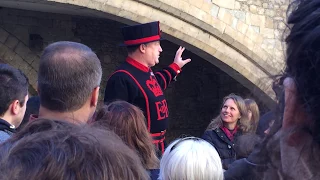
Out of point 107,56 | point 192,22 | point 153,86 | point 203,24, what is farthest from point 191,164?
point 107,56

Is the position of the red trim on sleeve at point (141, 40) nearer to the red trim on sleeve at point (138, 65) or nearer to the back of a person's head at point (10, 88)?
the red trim on sleeve at point (138, 65)

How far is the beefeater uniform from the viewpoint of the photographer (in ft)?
Result: 10.7

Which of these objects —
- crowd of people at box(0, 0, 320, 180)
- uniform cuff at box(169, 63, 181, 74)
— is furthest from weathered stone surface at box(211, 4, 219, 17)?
uniform cuff at box(169, 63, 181, 74)

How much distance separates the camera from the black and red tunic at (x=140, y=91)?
3256 mm

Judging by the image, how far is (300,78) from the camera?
0.89 m

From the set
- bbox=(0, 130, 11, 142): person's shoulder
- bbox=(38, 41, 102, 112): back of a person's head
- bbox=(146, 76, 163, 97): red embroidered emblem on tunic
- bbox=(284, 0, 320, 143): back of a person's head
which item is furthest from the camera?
bbox=(146, 76, 163, 97): red embroidered emblem on tunic

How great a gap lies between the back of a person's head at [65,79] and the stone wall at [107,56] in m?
5.51

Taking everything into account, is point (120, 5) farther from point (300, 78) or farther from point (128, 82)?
point (300, 78)

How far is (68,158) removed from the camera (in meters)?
0.90

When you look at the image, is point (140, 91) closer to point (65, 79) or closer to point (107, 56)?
point (65, 79)

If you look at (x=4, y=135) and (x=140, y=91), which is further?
(x=140, y=91)

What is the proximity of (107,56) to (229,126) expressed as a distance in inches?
171

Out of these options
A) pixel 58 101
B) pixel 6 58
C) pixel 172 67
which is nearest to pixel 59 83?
pixel 58 101

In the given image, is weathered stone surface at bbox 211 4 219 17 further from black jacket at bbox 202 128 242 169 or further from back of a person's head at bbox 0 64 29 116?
back of a person's head at bbox 0 64 29 116
